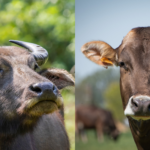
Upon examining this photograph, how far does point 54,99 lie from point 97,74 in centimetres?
182

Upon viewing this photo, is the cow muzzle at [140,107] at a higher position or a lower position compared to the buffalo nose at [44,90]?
lower

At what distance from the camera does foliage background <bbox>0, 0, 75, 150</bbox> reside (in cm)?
917

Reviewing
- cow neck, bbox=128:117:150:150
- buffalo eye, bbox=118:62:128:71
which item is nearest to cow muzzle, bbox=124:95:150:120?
cow neck, bbox=128:117:150:150

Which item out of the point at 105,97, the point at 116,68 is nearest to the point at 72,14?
the point at 105,97

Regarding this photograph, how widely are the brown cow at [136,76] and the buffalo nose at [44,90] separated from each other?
0.84 meters

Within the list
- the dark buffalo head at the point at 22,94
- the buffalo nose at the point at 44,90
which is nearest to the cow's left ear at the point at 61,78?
the dark buffalo head at the point at 22,94

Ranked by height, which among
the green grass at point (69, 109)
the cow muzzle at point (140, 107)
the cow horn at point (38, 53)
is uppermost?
the cow horn at point (38, 53)

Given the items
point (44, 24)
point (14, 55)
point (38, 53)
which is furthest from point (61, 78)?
point (44, 24)

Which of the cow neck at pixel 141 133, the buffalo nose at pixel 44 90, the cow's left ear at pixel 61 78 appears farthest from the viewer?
the cow's left ear at pixel 61 78

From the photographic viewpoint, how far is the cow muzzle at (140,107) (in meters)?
2.67

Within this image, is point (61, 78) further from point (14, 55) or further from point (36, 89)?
point (36, 89)

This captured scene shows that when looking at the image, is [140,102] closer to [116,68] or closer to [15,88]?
[116,68]

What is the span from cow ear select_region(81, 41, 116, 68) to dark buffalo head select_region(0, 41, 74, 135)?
2.86 ft

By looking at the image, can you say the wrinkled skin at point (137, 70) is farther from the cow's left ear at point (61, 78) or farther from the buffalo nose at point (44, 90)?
the buffalo nose at point (44, 90)
